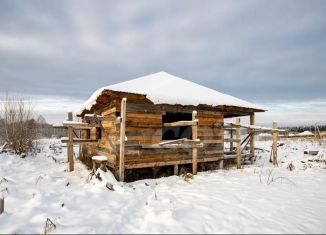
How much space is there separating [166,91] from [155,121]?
1.19 meters

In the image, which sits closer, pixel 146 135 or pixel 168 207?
pixel 168 207

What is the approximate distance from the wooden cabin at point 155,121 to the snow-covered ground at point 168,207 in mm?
1577

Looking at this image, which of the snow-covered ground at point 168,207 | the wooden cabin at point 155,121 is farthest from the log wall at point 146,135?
the snow-covered ground at point 168,207

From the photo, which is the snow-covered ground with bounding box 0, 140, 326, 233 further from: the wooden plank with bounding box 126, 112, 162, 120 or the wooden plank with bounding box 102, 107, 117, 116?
the wooden plank with bounding box 102, 107, 117, 116

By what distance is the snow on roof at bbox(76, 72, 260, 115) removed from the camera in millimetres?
8062

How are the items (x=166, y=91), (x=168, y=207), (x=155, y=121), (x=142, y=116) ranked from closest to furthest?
(x=168, y=207), (x=142, y=116), (x=155, y=121), (x=166, y=91)

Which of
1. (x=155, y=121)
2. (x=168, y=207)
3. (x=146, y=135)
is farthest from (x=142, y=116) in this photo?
(x=168, y=207)

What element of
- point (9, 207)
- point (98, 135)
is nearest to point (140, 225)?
point (9, 207)

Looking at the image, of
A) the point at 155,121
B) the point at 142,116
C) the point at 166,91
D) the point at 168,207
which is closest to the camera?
the point at 168,207

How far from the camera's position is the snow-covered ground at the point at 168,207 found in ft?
12.5

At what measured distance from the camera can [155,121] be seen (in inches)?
344

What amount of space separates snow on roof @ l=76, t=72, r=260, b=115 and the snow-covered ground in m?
2.84

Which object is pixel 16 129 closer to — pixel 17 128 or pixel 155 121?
pixel 17 128

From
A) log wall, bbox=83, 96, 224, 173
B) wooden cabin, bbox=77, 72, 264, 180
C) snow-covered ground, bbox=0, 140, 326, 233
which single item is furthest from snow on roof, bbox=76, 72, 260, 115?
snow-covered ground, bbox=0, 140, 326, 233
